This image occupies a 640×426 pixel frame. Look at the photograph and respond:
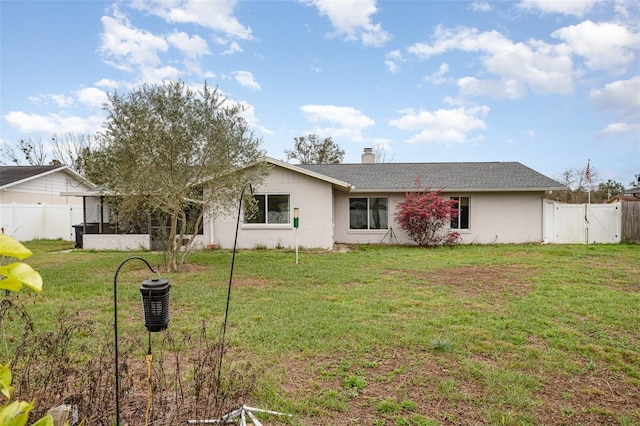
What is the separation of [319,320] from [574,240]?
14.1m

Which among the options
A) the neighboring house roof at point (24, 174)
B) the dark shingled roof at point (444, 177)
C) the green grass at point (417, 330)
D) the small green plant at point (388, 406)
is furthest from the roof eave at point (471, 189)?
the neighboring house roof at point (24, 174)

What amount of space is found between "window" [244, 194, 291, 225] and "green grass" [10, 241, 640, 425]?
381 cm

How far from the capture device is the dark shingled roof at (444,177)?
1441cm

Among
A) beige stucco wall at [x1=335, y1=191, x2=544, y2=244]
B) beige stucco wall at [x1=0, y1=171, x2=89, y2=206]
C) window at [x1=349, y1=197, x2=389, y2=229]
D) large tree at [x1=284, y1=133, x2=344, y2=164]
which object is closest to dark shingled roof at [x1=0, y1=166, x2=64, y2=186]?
beige stucco wall at [x1=0, y1=171, x2=89, y2=206]

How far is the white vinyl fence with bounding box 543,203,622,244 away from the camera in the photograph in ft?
48.5

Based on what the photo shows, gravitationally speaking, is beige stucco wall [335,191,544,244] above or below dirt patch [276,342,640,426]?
above

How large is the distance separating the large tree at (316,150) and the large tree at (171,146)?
22.8 metres

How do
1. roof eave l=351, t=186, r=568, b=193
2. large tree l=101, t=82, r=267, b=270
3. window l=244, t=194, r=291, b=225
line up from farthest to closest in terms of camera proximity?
roof eave l=351, t=186, r=568, b=193, window l=244, t=194, r=291, b=225, large tree l=101, t=82, r=267, b=270

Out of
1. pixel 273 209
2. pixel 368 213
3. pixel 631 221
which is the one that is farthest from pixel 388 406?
pixel 631 221

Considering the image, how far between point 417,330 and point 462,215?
1133cm

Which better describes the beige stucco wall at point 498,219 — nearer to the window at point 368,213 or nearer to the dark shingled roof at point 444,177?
the window at point 368,213

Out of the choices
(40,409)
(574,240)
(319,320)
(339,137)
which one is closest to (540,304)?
(319,320)

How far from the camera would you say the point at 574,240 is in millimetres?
14859

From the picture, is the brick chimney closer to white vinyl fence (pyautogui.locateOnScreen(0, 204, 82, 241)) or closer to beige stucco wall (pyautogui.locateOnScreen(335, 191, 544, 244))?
beige stucco wall (pyautogui.locateOnScreen(335, 191, 544, 244))
